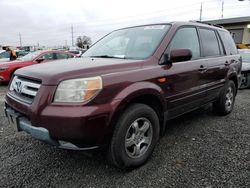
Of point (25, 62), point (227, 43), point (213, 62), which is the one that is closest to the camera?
point (213, 62)

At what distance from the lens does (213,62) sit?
3977 millimetres

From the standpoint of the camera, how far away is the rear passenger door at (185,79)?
3086mm

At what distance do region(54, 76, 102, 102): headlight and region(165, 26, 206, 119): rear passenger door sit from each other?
3.80ft

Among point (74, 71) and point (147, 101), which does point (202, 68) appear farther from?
point (74, 71)

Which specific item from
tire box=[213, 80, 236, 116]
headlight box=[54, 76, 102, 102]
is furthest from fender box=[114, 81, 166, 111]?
tire box=[213, 80, 236, 116]

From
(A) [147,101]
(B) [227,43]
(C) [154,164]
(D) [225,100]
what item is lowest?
(C) [154,164]

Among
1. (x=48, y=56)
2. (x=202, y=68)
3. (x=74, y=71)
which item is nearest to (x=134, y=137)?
(x=74, y=71)

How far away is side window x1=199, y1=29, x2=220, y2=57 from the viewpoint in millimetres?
3895

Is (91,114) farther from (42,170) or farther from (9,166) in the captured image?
(9,166)

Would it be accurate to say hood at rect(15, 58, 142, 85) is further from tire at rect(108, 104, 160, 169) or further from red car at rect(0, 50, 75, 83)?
red car at rect(0, 50, 75, 83)

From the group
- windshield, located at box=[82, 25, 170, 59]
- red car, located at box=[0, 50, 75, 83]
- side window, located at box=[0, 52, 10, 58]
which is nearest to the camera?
windshield, located at box=[82, 25, 170, 59]

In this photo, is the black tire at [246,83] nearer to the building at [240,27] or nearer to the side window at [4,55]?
the side window at [4,55]

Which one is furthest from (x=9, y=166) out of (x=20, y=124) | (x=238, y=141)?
(x=238, y=141)

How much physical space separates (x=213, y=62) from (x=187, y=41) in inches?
30.8
